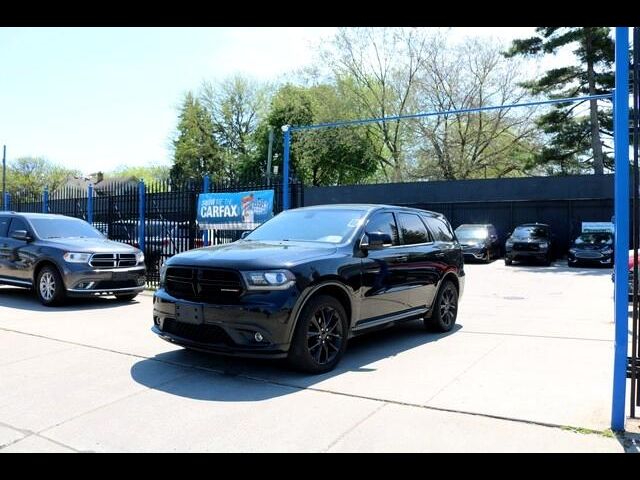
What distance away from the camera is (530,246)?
1988 cm

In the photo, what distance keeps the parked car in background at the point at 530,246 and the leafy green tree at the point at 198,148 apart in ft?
116

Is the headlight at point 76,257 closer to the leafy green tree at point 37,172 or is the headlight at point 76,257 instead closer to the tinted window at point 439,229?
the tinted window at point 439,229

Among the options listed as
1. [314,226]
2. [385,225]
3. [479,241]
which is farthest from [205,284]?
[479,241]

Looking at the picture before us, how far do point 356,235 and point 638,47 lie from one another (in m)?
3.18

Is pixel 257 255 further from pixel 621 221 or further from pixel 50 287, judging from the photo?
pixel 50 287

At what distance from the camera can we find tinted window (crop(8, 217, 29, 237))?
412 inches

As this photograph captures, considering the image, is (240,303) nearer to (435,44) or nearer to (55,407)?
(55,407)

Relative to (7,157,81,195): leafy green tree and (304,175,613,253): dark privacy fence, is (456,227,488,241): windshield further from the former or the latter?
(7,157,81,195): leafy green tree

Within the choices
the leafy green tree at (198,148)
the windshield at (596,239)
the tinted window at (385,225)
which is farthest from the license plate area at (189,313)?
the leafy green tree at (198,148)

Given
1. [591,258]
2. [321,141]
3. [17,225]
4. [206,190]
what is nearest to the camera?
[17,225]

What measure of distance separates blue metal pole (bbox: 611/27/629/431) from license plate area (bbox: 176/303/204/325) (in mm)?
3545

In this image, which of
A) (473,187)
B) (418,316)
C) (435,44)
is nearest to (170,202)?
(418,316)

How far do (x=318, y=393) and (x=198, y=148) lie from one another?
48.5m

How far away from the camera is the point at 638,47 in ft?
13.0
